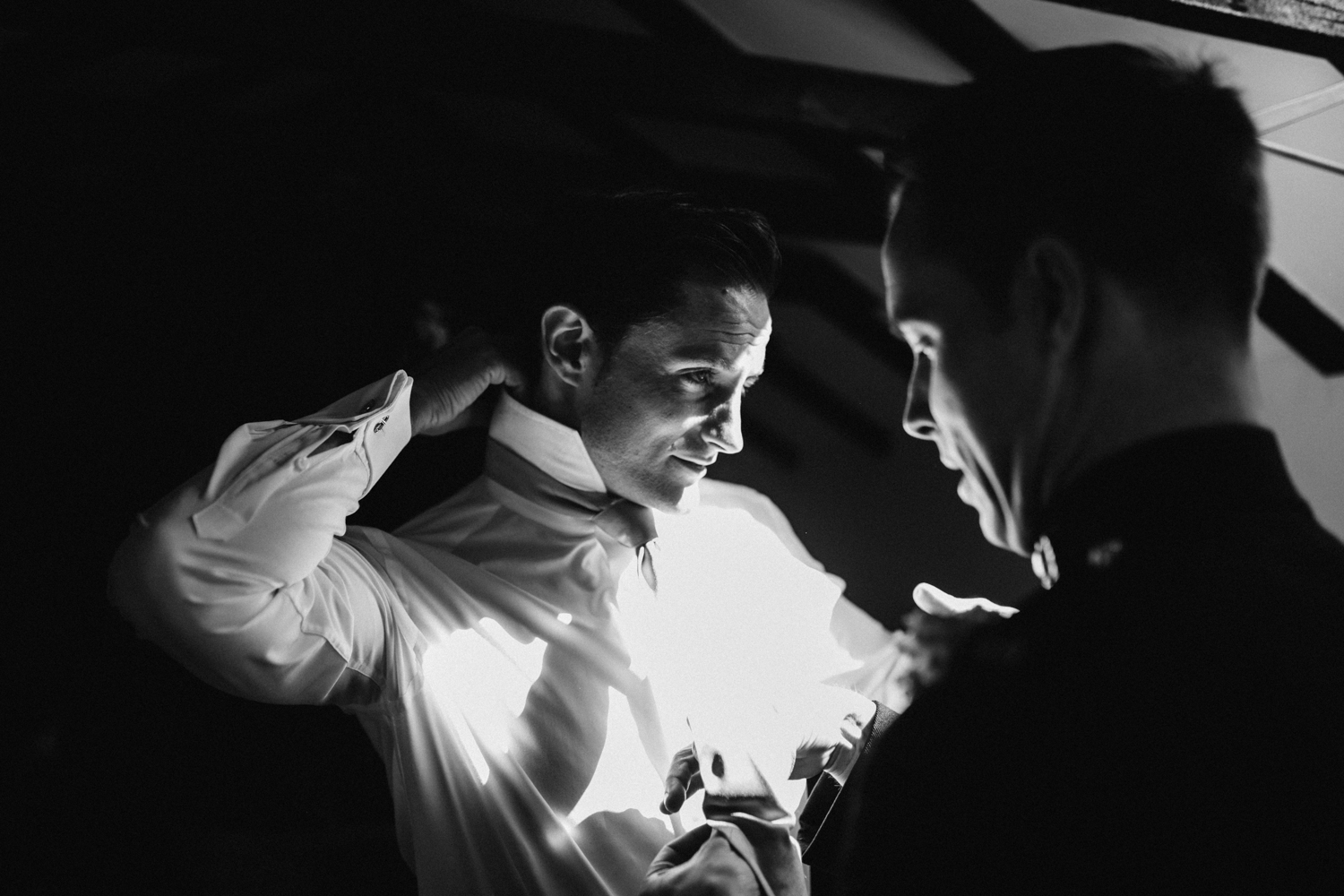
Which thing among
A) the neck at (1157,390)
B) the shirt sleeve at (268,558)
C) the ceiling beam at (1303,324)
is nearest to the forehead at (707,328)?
the shirt sleeve at (268,558)

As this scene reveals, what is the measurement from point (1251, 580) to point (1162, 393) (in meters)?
0.22

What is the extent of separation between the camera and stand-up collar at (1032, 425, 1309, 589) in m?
0.95

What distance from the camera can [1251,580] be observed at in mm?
877

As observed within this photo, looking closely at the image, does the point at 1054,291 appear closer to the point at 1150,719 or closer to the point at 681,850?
the point at 1150,719

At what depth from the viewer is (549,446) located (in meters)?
2.28

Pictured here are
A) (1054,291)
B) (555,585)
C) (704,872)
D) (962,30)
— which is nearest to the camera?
(1054,291)

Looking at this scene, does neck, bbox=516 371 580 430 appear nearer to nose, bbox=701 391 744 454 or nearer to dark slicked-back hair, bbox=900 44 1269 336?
nose, bbox=701 391 744 454

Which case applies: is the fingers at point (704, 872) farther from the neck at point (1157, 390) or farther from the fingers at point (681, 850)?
the neck at point (1157, 390)

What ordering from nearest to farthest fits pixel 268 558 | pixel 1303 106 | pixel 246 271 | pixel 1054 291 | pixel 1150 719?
pixel 1150 719, pixel 1054 291, pixel 268 558, pixel 1303 106, pixel 246 271

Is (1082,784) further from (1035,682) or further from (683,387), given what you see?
(683,387)

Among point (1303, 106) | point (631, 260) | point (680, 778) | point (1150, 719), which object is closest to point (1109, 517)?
point (1150, 719)

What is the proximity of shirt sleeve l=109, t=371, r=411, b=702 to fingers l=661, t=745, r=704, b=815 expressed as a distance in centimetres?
66

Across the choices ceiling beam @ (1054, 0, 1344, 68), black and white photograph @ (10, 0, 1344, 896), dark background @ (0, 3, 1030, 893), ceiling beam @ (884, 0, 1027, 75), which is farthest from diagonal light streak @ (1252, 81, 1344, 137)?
dark background @ (0, 3, 1030, 893)

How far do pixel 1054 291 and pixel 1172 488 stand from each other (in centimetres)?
24
